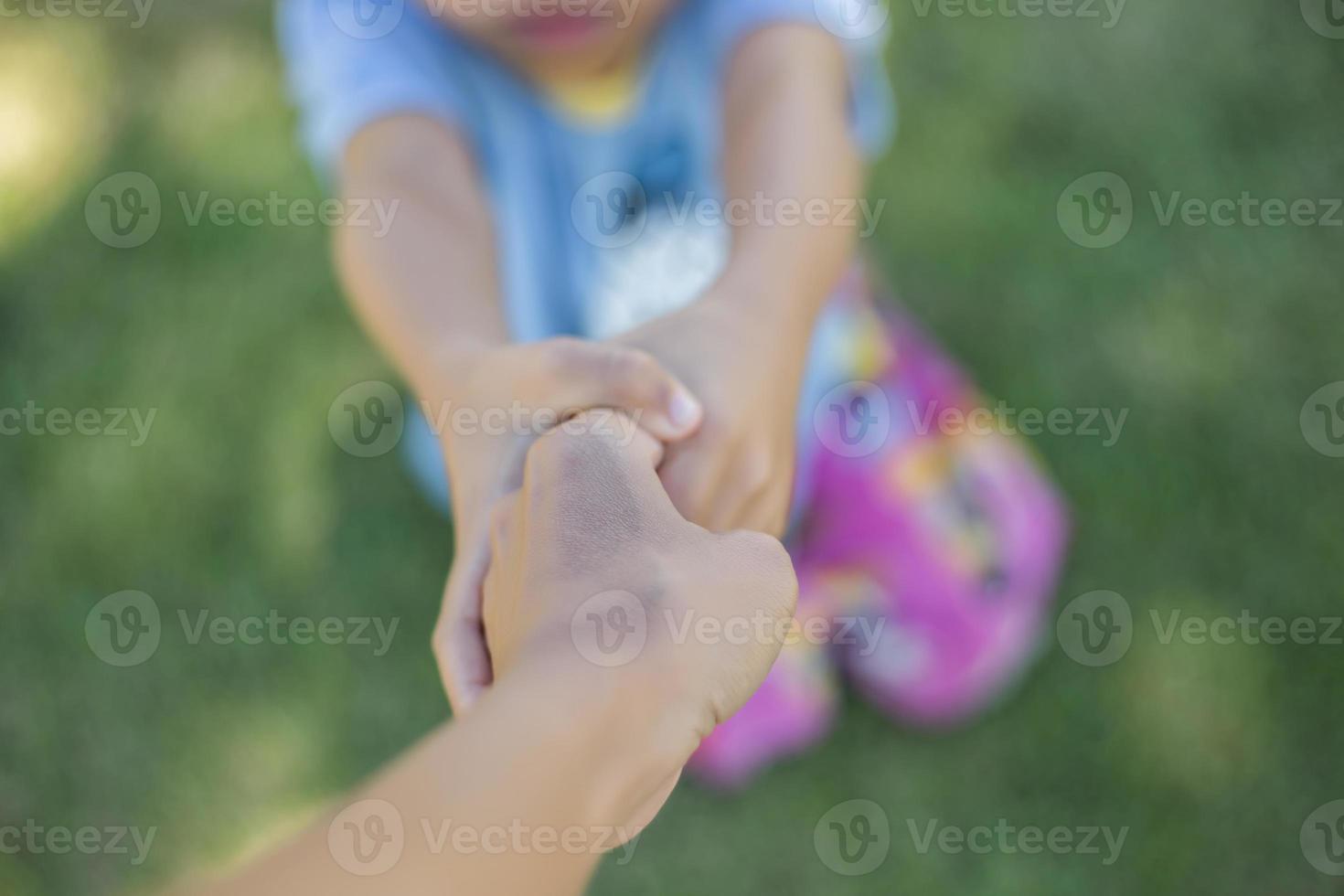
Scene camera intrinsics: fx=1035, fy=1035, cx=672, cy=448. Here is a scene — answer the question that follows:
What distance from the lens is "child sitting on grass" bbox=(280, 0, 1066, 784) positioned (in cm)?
69

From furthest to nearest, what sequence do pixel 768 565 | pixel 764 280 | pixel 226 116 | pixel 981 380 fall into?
pixel 226 116
pixel 981 380
pixel 764 280
pixel 768 565

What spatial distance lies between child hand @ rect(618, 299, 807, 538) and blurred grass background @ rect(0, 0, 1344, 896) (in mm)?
565

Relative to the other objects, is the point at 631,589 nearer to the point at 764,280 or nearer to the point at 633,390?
the point at 633,390

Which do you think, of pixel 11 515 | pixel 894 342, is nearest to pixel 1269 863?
pixel 894 342

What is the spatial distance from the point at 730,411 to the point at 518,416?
139 millimetres

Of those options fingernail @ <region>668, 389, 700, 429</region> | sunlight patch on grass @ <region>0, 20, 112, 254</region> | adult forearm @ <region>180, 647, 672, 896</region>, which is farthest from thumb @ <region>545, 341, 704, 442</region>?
sunlight patch on grass @ <region>0, 20, 112, 254</region>

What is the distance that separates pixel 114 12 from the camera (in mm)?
1609

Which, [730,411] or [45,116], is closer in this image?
[730,411]

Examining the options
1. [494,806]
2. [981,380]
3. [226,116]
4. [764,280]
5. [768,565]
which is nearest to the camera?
[494,806]

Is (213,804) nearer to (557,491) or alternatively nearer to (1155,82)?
(557,491)

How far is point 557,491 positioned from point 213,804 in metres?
0.88

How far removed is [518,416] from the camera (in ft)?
2.22

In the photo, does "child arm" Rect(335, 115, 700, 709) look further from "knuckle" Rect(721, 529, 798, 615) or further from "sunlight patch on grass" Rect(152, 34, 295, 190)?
"sunlight patch on grass" Rect(152, 34, 295, 190)

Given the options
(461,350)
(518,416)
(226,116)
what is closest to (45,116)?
(226,116)
